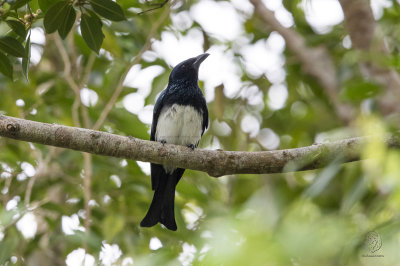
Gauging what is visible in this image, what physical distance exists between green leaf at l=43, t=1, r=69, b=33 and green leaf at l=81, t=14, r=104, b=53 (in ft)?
0.46

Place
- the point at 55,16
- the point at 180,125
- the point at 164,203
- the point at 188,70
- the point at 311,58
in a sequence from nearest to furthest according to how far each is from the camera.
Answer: the point at 55,16
the point at 164,203
the point at 180,125
the point at 188,70
the point at 311,58

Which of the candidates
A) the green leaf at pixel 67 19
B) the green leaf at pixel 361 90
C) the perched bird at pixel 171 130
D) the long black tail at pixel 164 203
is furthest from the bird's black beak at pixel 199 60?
the green leaf at pixel 361 90

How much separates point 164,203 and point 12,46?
179 centimetres

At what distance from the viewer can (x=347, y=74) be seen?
15.4ft

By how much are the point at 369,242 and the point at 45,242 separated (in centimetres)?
308

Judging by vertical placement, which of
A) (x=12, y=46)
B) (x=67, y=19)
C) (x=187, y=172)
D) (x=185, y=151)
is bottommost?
(x=187, y=172)

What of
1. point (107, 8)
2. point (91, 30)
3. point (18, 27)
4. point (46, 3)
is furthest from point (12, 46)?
point (107, 8)

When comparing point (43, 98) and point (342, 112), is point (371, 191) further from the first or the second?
point (43, 98)

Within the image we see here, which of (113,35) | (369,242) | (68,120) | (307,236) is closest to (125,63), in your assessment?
(113,35)

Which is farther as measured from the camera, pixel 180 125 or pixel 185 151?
pixel 180 125

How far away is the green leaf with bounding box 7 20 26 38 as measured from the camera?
2.52 metres

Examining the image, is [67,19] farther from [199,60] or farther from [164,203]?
[199,60]

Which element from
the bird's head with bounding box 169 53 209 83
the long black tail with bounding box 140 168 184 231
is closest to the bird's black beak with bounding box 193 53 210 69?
the bird's head with bounding box 169 53 209 83

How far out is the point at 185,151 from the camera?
3.07 meters
